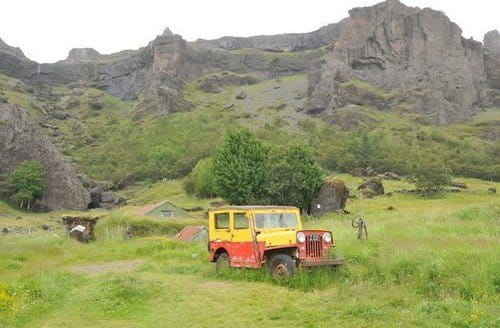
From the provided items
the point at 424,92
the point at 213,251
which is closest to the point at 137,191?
the point at 213,251

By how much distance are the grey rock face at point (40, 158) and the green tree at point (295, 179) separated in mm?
35858

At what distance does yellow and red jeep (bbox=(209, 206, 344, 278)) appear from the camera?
14.5 metres

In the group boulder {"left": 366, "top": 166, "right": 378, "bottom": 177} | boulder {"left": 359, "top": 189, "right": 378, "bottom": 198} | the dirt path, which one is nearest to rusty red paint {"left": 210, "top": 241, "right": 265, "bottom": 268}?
the dirt path

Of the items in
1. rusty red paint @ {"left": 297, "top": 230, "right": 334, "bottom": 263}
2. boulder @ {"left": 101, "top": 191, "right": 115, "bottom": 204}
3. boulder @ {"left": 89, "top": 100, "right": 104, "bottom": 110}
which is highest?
boulder @ {"left": 89, "top": 100, "right": 104, "bottom": 110}

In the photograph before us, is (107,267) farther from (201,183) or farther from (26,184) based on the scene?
(26,184)

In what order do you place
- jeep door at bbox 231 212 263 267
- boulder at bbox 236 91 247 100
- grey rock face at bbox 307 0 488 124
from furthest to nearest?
boulder at bbox 236 91 247 100, grey rock face at bbox 307 0 488 124, jeep door at bbox 231 212 263 267

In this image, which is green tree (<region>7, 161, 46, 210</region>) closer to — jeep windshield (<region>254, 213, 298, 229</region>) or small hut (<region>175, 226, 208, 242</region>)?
small hut (<region>175, 226, 208, 242</region>)

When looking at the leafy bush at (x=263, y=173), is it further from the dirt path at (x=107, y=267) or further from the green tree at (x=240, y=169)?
the dirt path at (x=107, y=267)

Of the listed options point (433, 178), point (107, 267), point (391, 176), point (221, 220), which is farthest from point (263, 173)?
point (391, 176)

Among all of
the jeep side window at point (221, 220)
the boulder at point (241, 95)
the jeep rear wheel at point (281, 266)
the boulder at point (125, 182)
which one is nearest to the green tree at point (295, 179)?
the jeep side window at point (221, 220)

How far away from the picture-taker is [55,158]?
258 feet

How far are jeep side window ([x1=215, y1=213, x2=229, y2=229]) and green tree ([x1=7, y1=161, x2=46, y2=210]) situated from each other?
60.2 metres

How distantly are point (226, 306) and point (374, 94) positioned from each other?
485ft

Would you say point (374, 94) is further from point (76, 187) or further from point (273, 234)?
point (273, 234)
